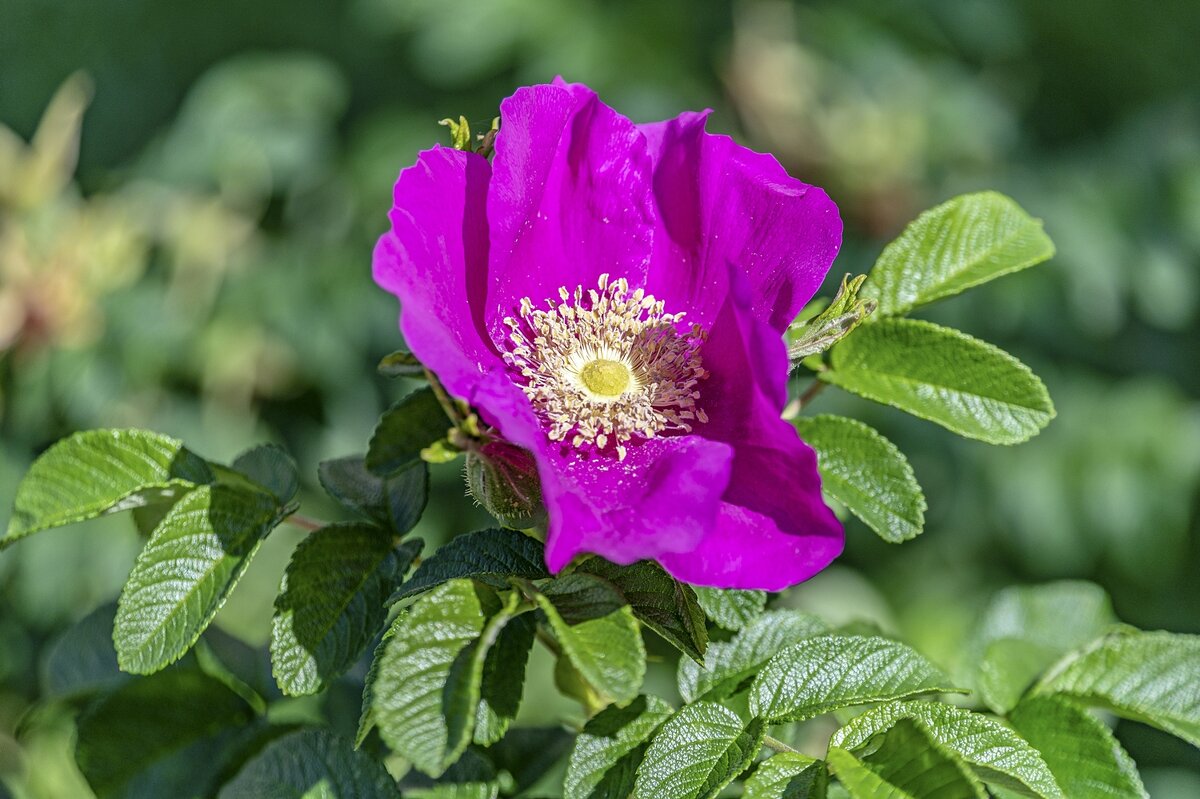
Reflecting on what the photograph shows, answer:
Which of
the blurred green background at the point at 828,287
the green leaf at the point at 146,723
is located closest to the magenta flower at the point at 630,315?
the green leaf at the point at 146,723

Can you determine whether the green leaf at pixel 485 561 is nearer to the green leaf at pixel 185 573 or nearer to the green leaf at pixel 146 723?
the green leaf at pixel 185 573

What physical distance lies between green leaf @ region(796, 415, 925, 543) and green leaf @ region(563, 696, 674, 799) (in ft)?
0.83

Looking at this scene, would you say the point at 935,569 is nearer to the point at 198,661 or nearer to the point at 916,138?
the point at 916,138

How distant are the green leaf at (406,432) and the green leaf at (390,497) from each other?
0.10m

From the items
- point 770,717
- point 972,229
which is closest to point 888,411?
point 972,229

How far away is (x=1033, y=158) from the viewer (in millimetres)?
3602

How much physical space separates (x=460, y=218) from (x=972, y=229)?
21.0 inches

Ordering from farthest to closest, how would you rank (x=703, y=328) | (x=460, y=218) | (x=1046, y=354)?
(x=1046, y=354) → (x=703, y=328) → (x=460, y=218)

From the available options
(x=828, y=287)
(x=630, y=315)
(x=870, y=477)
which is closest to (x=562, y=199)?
(x=630, y=315)

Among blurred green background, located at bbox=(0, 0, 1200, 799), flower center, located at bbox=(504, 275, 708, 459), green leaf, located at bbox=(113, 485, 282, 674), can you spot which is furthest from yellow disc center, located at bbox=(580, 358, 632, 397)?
blurred green background, located at bbox=(0, 0, 1200, 799)

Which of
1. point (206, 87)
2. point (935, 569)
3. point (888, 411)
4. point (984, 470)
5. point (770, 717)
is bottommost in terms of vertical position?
point (935, 569)

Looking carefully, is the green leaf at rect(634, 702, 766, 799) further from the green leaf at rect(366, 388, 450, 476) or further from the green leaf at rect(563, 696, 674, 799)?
the green leaf at rect(366, 388, 450, 476)

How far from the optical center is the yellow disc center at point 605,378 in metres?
1.20

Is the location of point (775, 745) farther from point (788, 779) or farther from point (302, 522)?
point (302, 522)
